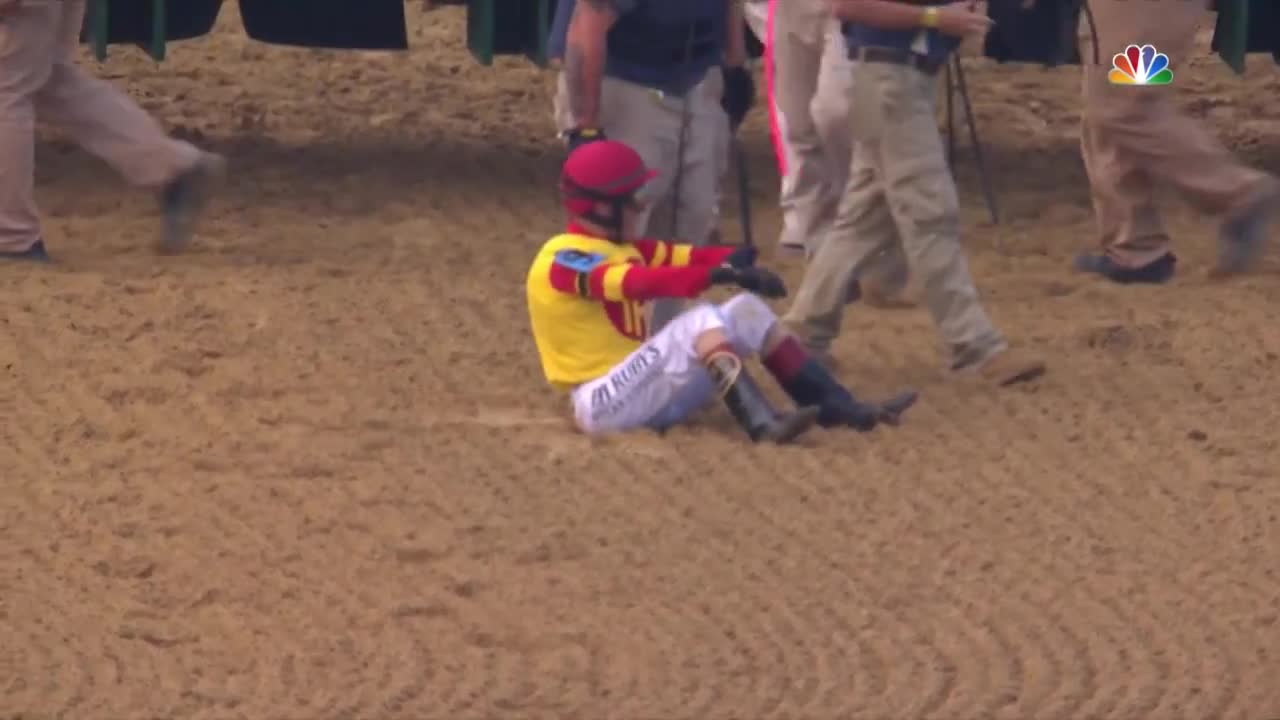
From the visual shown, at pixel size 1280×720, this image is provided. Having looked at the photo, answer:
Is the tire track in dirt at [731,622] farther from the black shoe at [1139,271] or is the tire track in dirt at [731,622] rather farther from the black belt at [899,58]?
the black shoe at [1139,271]

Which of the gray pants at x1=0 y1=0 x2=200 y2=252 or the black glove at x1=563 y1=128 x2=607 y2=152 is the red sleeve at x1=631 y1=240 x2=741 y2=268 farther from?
the gray pants at x1=0 y1=0 x2=200 y2=252

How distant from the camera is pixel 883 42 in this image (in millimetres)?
7812

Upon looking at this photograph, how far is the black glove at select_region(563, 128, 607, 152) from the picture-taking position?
25.7 feet

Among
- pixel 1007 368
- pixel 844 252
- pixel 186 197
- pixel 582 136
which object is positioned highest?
pixel 582 136

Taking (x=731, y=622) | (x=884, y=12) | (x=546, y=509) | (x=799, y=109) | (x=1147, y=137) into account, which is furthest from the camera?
(x=799, y=109)

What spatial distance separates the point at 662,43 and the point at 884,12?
696 millimetres

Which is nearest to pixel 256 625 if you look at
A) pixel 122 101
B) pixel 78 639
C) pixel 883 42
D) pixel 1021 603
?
pixel 78 639

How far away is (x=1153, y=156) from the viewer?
9016mm

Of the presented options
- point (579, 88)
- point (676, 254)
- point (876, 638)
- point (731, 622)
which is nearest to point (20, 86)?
point (579, 88)

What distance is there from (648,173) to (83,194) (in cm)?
405

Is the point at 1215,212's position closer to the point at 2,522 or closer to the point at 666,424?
the point at 666,424

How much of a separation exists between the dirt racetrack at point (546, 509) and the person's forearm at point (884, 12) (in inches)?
43.3

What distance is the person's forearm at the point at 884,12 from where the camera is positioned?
768 centimetres

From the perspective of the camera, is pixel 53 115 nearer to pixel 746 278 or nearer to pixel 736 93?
pixel 736 93
